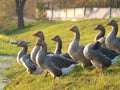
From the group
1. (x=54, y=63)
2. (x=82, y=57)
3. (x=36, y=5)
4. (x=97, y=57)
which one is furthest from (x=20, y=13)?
(x=97, y=57)

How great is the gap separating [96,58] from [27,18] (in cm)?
5838

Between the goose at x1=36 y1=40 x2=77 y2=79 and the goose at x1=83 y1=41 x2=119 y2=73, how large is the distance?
78 cm

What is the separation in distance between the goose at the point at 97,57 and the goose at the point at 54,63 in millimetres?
778

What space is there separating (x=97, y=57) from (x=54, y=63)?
1.33m

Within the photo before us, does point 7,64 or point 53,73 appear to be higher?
point 53,73

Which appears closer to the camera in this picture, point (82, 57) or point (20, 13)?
point (82, 57)

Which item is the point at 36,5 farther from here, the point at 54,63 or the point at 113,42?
the point at 54,63

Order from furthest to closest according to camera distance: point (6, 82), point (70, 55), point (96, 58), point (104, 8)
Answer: point (104, 8) < point (6, 82) < point (70, 55) < point (96, 58)

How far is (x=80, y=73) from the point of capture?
14.9m

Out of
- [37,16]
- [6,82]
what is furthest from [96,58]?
[37,16]

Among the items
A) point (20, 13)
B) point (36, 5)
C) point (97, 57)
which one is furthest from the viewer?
point (36, 5)

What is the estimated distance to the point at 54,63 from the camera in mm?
14539

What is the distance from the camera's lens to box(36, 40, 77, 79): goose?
14.5 m

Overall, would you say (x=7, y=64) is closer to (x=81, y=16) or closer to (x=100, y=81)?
(x=100, y=81)
